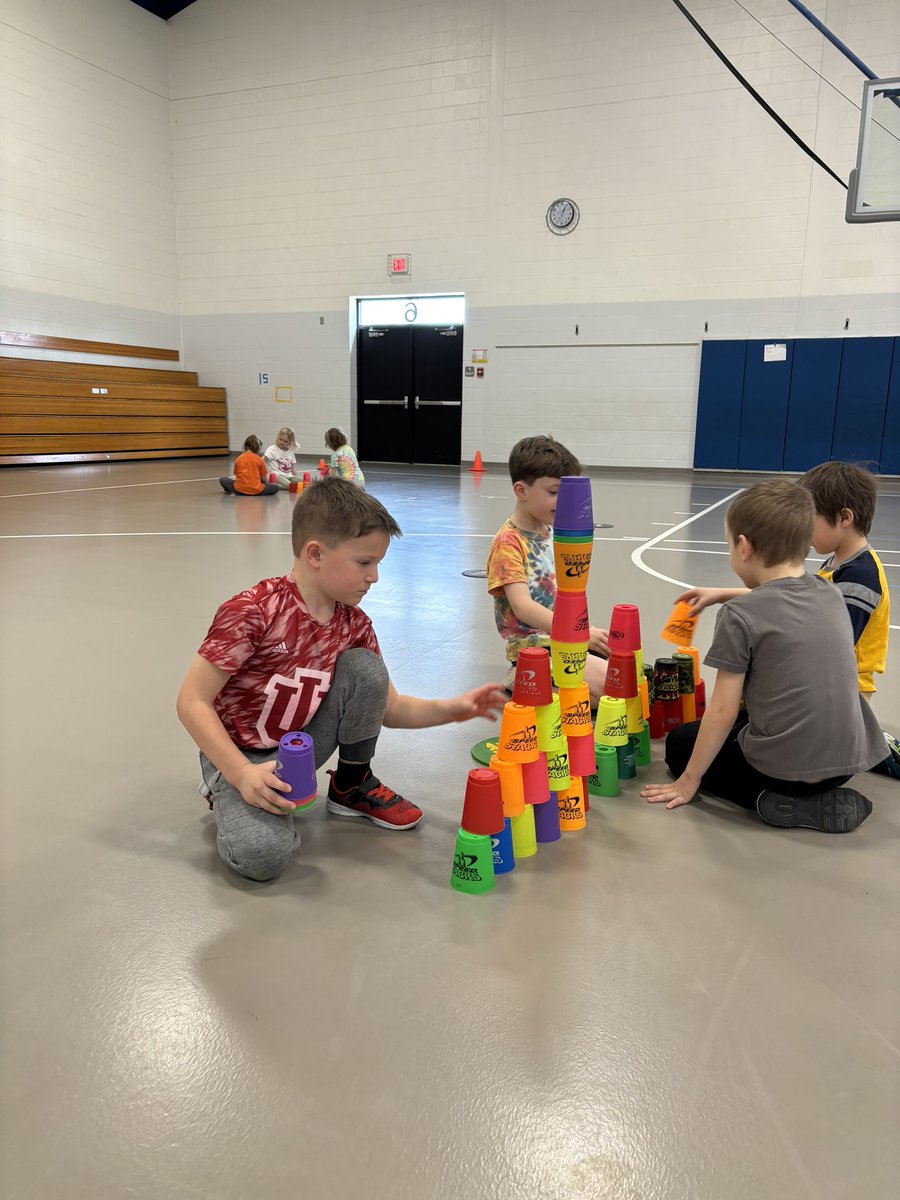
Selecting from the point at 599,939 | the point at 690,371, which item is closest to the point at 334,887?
the point at 599,939

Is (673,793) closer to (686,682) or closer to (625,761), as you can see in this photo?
(625,761)

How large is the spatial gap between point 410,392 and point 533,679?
43.2 ft

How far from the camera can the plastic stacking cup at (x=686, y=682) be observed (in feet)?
7.86

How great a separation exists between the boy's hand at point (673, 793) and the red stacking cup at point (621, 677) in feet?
0.90

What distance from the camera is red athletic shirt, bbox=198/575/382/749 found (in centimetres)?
171

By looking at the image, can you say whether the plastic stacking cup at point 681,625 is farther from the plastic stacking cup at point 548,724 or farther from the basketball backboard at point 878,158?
the basketball backboard at point 878,158

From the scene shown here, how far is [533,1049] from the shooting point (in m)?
1.19

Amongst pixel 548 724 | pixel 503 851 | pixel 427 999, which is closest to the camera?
pixel 427 999

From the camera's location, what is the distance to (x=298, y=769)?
1.54 m

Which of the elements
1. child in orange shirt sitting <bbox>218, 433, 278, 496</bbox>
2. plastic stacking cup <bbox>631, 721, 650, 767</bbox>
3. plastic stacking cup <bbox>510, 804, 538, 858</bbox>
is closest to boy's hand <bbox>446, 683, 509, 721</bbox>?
plastic stacking cup <bbox>510, 804, 538, 858</bbox>

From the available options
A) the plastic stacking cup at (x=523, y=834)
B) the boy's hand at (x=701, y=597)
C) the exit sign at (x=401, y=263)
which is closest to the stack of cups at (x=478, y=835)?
the plastic stacking cup at (x=523, y=834)

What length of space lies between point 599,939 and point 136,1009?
79 centimetres

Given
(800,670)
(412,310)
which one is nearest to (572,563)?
(800,670)

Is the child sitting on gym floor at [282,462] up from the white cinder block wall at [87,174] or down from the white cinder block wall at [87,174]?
down
